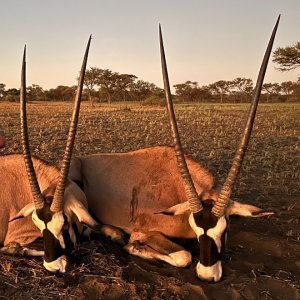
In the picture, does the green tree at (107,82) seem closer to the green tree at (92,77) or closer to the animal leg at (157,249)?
the green tree at (92,77)

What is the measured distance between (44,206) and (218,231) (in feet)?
5.78

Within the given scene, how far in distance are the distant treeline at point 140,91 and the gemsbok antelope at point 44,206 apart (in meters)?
47.0

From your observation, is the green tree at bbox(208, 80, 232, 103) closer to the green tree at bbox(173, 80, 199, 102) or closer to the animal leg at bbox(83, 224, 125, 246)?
the green tree at bbox(173, 80, 199, 102)

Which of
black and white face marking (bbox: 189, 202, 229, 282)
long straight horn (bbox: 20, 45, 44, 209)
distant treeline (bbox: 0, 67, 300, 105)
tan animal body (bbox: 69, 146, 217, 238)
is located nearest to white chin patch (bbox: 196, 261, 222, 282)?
black and white face marking (bbox: 189, 202, 229, 282)

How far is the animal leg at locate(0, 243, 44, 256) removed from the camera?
498 centimetres

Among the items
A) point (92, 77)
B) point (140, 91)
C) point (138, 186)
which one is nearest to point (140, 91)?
point (140, 91)

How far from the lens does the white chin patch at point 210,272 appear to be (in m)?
4.33

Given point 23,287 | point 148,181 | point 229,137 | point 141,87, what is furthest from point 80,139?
point 141,87

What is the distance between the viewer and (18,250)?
5094 millimetres

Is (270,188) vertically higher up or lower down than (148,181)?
lower down

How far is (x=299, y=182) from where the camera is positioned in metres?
8.79

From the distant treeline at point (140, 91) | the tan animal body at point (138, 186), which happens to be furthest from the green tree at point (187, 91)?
the tan animal body at point (138, 186)

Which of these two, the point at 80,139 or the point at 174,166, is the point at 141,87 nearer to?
the point at 80,139

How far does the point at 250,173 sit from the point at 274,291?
17.6ft
